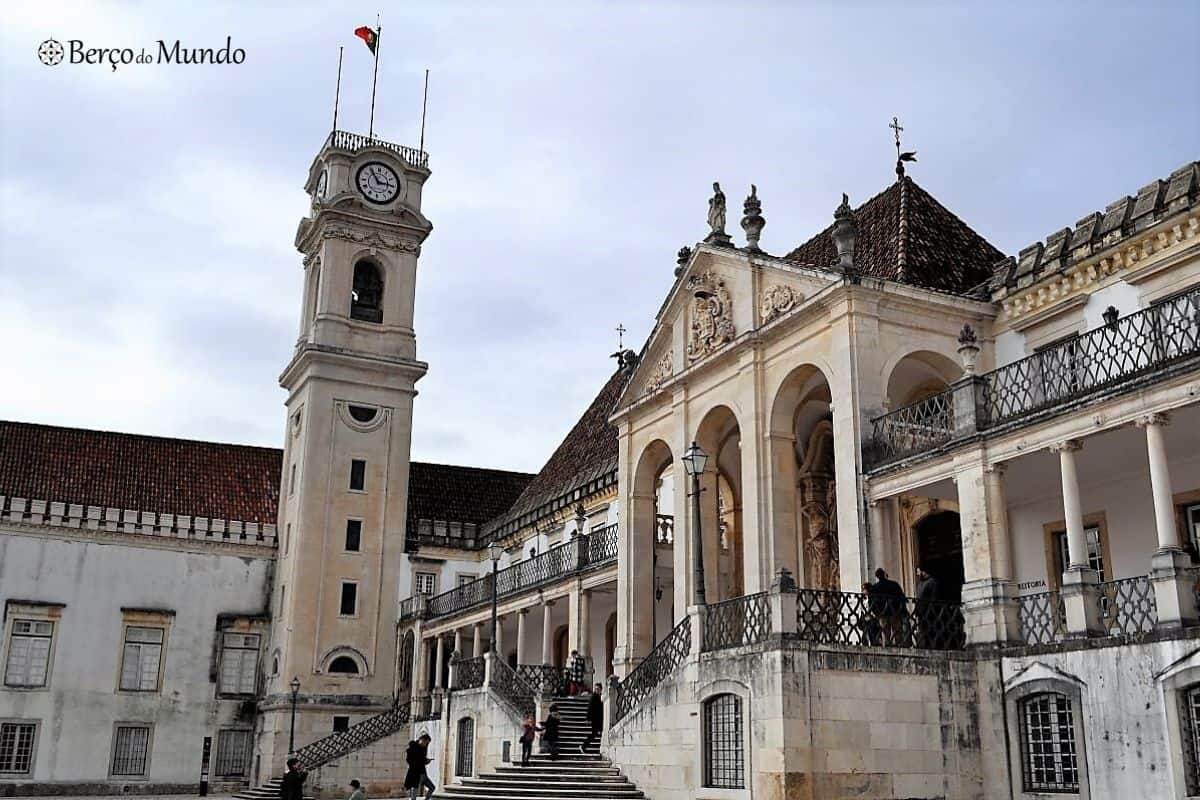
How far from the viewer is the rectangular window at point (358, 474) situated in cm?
4006

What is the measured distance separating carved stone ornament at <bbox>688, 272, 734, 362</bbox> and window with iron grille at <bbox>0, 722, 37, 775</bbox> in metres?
25.7

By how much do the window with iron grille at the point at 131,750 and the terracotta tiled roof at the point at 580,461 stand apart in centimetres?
1310

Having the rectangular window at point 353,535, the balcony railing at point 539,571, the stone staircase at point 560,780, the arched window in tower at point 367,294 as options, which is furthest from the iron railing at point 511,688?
the arched window in tower at point 367,294

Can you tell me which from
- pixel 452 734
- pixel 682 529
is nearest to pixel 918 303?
pixel 682 529

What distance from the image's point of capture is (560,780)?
1894 centimetres

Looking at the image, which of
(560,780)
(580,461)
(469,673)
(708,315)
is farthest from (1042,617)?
(580,461)

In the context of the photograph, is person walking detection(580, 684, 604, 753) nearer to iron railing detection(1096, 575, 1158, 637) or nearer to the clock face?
iron railing detection(1096, 575, 1158, 637)

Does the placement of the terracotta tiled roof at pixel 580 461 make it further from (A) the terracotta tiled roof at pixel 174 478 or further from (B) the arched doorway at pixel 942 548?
(B) the arched doorway at pixel 942 548

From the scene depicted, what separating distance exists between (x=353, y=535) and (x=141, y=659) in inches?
310

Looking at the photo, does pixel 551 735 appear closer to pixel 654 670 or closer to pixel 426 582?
pixel 654 670

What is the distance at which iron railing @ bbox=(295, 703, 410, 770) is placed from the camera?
1316 inches

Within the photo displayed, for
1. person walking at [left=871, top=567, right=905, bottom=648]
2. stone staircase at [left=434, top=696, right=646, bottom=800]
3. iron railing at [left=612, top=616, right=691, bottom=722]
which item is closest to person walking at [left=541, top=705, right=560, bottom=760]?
stone staircase at [left=434, top=696, right=646, bottom=800]

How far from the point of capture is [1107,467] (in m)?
17.5

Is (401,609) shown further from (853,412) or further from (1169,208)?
(1169,208)
